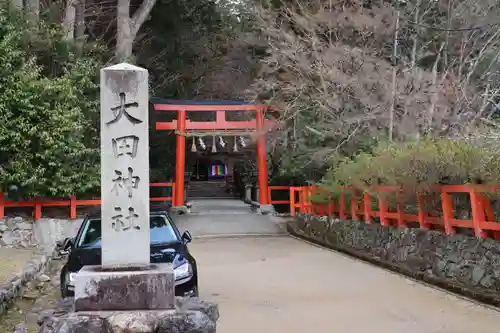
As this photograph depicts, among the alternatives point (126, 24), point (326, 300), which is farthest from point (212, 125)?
point (326, 300)

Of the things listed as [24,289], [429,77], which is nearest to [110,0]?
[429,77]

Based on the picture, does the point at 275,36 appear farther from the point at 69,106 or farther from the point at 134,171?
the point at 134,171

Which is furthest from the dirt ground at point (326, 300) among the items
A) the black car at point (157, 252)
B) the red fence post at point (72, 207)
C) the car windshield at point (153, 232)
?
the red fence post at point (72, 207)

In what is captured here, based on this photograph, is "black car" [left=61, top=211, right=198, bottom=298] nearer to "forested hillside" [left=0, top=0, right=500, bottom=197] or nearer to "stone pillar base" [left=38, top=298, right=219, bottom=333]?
"stone pillar base" [left=38, top=298, right=219, bottom=333]

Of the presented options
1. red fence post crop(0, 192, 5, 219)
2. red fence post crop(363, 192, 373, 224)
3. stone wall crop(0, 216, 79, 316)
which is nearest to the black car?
stone wall crop(0, 216, 79, 316)

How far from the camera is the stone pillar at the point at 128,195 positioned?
505 cm

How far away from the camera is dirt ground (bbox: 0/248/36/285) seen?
926cm

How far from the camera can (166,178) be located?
2631cm

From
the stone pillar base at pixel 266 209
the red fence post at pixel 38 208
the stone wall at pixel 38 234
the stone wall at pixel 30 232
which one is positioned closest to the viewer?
the stone wall at pixel 38 234

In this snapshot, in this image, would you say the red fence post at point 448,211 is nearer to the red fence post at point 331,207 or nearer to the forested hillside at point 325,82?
the forested hillside at point 325,82

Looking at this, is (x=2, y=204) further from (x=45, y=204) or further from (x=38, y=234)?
(x=38, y=234)

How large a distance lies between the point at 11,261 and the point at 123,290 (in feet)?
23.0

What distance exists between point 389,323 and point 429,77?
32.7ft

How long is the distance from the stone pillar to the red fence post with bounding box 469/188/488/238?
4.69 metres
